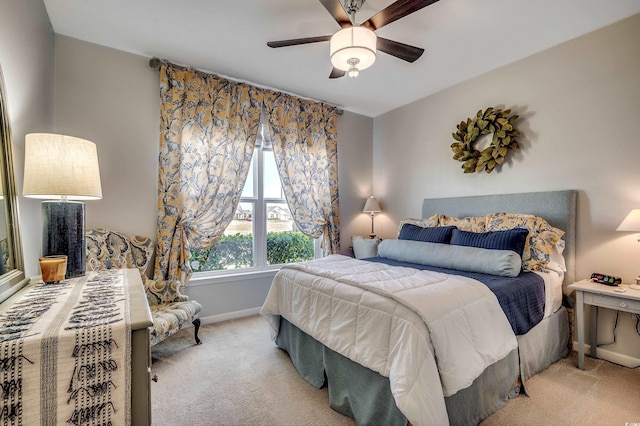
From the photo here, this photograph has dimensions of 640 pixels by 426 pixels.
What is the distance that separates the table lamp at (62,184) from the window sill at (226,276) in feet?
5.65

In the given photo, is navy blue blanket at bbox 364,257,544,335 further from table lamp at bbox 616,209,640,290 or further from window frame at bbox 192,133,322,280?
window frame at bbox 192,133,322,280

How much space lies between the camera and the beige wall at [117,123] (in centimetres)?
258

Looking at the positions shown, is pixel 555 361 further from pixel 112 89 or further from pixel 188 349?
pixel 112 89

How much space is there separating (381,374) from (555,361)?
75.7 inches

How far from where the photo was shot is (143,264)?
274cm

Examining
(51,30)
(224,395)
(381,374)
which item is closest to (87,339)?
(381,374)

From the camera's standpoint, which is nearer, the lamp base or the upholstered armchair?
the lamp base

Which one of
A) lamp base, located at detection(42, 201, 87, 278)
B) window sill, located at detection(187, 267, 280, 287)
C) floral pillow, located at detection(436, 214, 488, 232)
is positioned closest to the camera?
lamp base, located at detection(42, 201, 87, 278)

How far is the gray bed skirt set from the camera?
5.04ft

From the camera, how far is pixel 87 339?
2.55 feet

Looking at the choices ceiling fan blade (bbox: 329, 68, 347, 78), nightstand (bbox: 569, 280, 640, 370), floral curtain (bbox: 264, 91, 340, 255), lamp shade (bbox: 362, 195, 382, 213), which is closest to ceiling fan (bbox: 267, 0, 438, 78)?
ceiling fan blade (bbox: 329, 68, 347, 78)

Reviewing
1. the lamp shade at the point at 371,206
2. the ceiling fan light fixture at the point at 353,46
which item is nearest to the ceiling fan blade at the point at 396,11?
the ceiling fan light fixture at the point at 353,46

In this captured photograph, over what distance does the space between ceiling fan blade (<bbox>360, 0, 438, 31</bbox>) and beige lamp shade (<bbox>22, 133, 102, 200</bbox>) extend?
6.07 feet

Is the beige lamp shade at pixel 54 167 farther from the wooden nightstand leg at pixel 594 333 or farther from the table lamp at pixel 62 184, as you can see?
the wooden nightstand leg at pixel 594 333
